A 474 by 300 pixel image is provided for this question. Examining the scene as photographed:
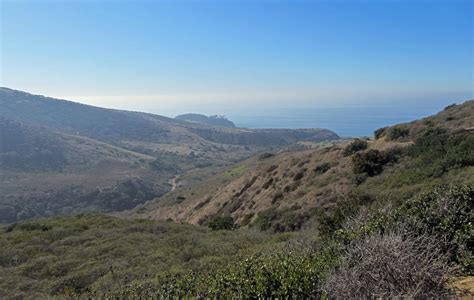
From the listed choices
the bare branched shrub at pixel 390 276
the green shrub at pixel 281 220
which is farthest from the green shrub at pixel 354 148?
the bare branched shrub at pixel 390 276

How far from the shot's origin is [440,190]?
23.2 ft

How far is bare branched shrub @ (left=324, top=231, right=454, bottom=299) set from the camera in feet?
13.7

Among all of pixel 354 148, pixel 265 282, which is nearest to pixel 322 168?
pixel 354 148

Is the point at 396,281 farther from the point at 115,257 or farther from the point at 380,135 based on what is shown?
the point at 380,135

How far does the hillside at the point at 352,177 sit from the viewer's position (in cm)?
1550

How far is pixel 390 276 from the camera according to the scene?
14.1ft

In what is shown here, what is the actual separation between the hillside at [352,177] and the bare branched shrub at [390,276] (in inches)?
241

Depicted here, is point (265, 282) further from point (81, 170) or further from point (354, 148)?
point (81, 170)

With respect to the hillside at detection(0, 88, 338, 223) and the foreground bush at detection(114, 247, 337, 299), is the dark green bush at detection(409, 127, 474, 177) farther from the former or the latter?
the hillside at detection(0, 88, 338, 223)

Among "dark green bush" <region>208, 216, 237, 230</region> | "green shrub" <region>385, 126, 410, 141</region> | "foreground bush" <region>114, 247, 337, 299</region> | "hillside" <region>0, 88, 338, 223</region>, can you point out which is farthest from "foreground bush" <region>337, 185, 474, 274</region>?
"hillside" <region>0, 88, 338, 223</region>

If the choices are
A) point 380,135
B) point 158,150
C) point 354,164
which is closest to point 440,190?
point 354,164

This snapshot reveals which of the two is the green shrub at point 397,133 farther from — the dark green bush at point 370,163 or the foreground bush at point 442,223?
the foreground bush at point 442,223

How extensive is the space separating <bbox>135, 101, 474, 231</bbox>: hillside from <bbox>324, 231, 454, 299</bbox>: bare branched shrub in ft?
20.1

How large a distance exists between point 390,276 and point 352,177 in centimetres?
1700
